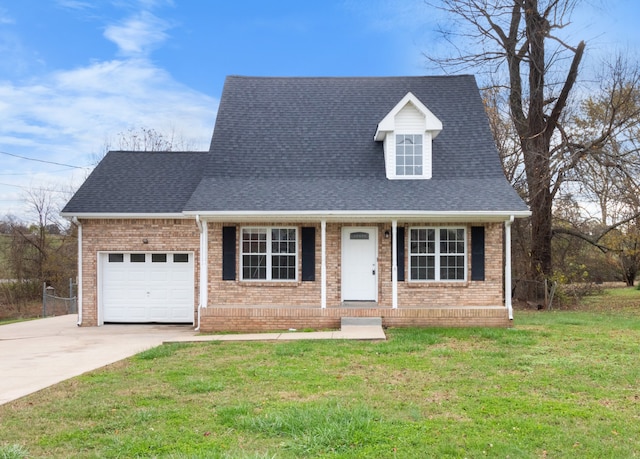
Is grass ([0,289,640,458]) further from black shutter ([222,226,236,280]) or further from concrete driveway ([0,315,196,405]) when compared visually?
black shutter ([222,226,236,280])

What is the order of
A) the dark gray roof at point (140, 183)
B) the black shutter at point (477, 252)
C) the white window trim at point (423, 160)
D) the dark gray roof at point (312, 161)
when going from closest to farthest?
the dark gray roof at point (312, 161)
the black shutter at point (477, 252)
the white window trim at point (423, 160)
the dark gray roof at point (140, 183)

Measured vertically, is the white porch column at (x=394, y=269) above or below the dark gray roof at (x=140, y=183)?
below

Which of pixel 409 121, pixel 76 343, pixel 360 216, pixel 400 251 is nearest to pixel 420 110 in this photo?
pixel 409 121

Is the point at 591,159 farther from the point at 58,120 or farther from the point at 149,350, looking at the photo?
the point at 58,120

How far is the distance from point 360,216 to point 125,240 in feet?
22.3

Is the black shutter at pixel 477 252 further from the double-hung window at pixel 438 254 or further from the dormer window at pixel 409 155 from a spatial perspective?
the dormer window at pixel 409 155

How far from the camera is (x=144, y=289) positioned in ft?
50.5

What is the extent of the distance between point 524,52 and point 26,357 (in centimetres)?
2136

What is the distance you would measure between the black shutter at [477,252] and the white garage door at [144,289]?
311 inches

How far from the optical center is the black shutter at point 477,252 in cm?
1412

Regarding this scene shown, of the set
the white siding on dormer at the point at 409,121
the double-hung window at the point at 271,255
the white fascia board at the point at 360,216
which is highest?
the white siding on dormer at the point at 409,121

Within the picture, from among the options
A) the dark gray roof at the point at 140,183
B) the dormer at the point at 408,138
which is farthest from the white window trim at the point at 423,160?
the dark gray roof at the point at 140,183

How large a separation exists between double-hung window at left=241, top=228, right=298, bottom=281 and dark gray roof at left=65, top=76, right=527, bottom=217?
1.07m

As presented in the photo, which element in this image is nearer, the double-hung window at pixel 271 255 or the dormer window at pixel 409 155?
the double-hung window at pixel 271 255
